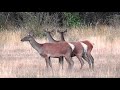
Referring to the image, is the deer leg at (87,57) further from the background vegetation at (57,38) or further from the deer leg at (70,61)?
the deer leg at (70,61)

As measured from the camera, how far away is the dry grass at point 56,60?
12789 millimetres

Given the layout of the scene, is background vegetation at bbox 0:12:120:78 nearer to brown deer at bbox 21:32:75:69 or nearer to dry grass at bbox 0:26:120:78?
dry grass at bbox 0:26:120:78

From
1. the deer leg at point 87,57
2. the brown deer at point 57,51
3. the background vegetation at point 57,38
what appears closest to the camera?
the background vegetation at point 57,38

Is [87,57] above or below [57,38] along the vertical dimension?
A: below

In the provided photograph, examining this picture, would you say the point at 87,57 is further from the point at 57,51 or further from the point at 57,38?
the point at 57,38

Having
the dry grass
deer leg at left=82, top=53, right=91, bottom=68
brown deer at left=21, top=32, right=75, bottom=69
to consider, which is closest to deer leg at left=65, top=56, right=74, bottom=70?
brown deer at left=21, top=32, right=75, bottom=69

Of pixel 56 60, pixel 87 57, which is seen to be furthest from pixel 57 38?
pixel 87 57

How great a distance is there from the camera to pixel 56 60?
15391mm

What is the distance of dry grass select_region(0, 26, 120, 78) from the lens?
12789mm

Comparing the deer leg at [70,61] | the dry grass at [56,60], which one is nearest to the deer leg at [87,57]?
the dry grass at [56,60]

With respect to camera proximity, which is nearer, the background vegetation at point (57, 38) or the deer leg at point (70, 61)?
the background vegetation at point (57, 38)

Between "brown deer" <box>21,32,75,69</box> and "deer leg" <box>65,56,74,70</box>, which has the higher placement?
"brown deer" <box>21,32,75,69</box>

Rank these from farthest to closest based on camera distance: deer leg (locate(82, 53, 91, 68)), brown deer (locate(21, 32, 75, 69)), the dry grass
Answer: deer leg (locate(82, 53, 91, 68)) → brown deer (locate(21, 32, 75, 69)) → the dry grass

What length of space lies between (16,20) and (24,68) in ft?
25.3
